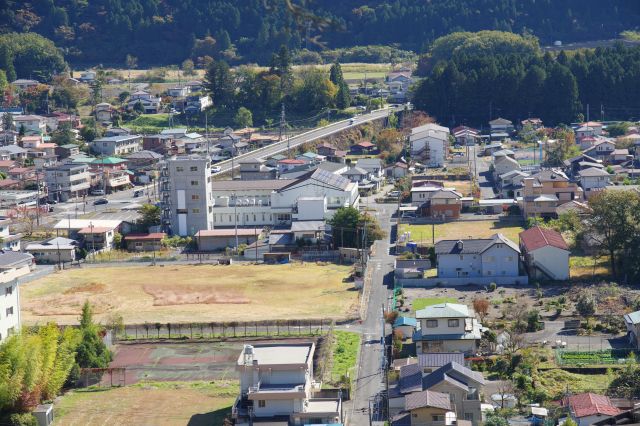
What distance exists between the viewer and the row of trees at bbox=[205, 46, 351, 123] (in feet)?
137

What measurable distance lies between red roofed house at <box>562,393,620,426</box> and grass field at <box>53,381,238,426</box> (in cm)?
A: 419

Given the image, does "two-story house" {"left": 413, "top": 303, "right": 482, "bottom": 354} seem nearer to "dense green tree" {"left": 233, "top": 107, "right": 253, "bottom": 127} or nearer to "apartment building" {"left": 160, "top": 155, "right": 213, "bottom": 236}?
"apartment building" {"left": 160, "top": 155, "right": 213, "bottom": 236}

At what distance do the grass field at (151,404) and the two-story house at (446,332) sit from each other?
9.06 feet

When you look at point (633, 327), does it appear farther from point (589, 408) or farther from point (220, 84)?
point (220, 84)

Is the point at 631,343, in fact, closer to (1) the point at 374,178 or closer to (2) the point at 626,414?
(2) the point at 626,414

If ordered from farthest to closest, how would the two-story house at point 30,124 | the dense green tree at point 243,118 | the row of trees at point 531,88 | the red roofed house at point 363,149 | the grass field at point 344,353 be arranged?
the dense green tree at point 243,118 → the row of trees at point 531,88 → the two-story house at point 30,124 → the red roofed house at point 363,149 → the grass field at point 344,353

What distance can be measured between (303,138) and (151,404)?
24.0 meters

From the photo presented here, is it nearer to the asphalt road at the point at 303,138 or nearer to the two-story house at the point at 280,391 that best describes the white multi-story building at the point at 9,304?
the two-story house at the point at 280,391

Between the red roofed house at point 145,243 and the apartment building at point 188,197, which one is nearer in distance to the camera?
the red roofed house at point 145,243

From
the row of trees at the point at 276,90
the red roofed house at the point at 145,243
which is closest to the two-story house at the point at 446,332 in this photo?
the red roofed house at the point at 145,243

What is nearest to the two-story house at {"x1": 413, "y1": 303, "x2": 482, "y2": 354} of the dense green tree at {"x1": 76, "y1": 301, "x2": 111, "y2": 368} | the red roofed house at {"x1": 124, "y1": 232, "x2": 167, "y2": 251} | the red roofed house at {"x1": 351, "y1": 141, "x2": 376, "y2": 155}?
the dense green tree at {"x1": 76, "y1": 301, "x2": 111, "y2": 368}

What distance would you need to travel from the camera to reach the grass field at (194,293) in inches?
749

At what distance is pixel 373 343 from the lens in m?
16.6

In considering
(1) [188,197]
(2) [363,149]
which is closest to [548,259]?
(1) [188,197]
